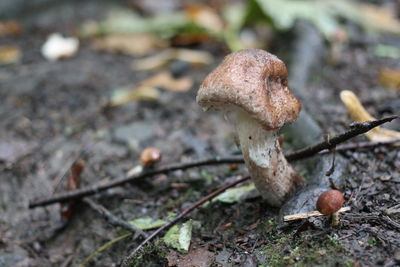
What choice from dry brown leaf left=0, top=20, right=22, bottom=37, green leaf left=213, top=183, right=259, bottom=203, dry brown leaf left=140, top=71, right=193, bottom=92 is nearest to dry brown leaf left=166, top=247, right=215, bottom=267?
green leaf left=213, top=183, right=259, bottom=203

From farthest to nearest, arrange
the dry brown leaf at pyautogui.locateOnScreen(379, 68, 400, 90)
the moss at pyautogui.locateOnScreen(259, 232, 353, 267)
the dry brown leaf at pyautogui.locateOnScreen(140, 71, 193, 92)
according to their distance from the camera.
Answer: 1. the dry brown leaf at pyautogui.locateOnScreen(140, 71, 193, 92)
2. the dry brown leaf at pyautogui.locateOnScreen(379, 68, 400, 90)
3. the moss at pyautogui.locateOnScreen(259, 232, 353, 267)

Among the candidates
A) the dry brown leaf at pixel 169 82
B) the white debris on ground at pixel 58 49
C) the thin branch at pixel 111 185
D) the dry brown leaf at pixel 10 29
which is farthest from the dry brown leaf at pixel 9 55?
the thin branch at pixel 111 185

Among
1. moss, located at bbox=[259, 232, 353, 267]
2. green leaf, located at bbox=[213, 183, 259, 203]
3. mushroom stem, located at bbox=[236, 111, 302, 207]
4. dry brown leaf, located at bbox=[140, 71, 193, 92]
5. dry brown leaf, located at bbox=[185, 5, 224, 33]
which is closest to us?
moss, located at bbox=[259, 232, 353, 267]

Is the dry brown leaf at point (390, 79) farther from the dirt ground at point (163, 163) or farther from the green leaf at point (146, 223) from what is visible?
the green leaf at point (146, 223)

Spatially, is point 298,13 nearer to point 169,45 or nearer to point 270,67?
point 169,45

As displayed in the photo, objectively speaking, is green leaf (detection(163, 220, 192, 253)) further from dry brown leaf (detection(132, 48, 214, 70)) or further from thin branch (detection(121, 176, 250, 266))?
dry brown leaf (detection(132, 48, 214, 70))

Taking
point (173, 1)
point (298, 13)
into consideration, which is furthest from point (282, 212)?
point (173, 1)
